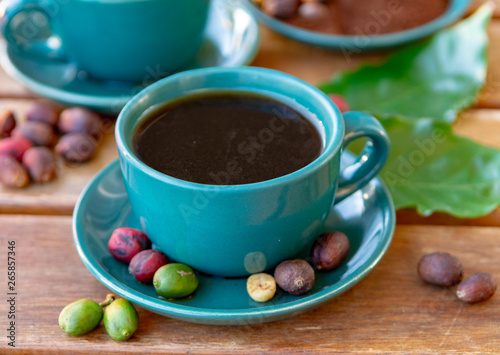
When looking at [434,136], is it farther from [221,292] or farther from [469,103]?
[221,292]

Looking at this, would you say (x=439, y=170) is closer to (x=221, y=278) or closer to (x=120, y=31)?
(x=221, y=278)

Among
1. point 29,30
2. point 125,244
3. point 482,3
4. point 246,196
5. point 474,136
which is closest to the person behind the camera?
point 246,196

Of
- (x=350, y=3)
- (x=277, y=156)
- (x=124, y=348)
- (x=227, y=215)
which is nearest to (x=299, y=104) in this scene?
(x=277, y=156)

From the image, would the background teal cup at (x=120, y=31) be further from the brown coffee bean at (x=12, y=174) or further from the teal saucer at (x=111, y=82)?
the brown coffee bean at (x=12, y=174)

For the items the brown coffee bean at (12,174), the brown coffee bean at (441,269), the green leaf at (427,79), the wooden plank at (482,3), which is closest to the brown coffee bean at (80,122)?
the brown coffee bean at (12,174)

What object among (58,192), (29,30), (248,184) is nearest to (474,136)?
(248,184)

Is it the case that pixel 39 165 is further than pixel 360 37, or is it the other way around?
pixel 360 37
